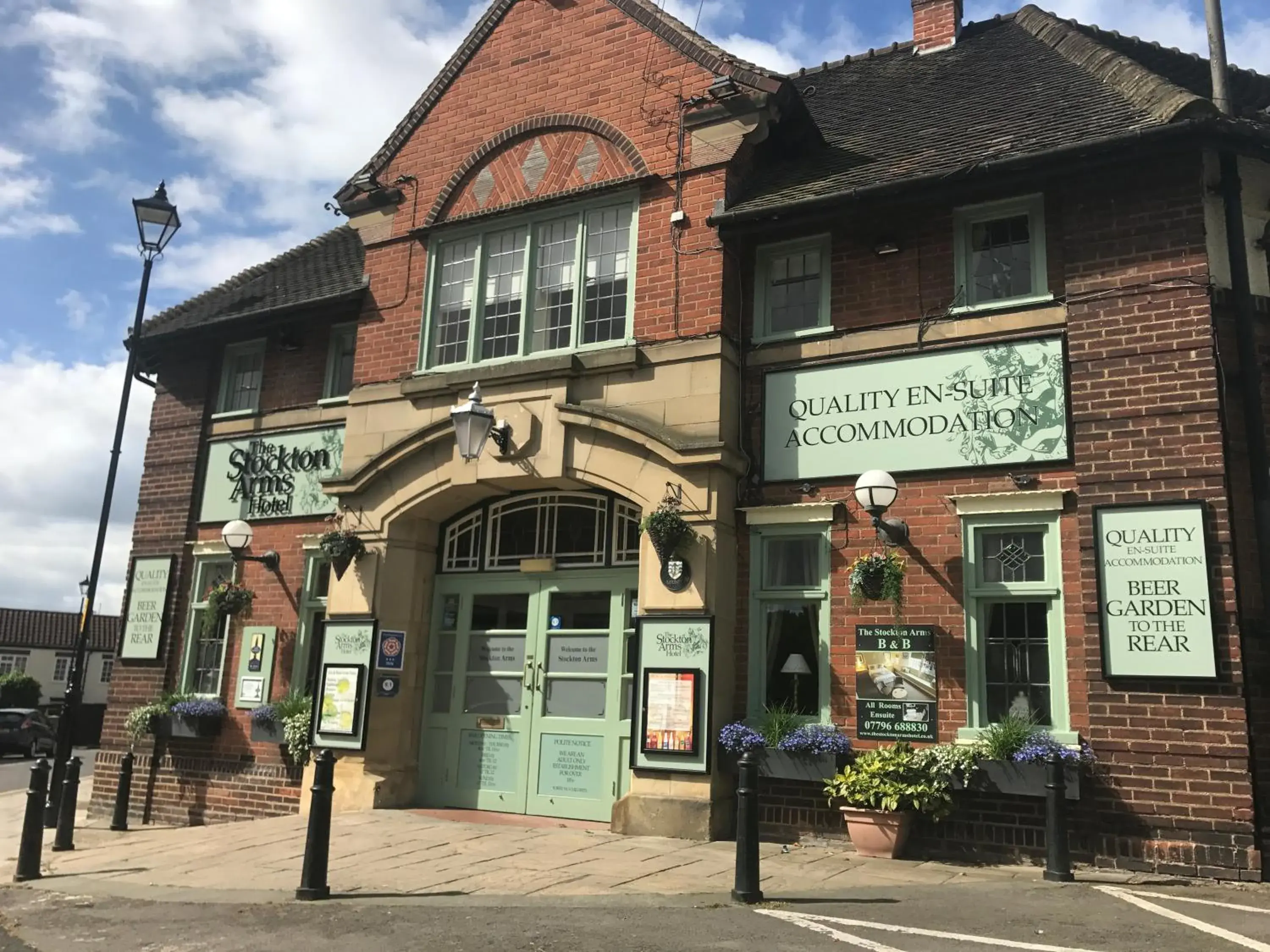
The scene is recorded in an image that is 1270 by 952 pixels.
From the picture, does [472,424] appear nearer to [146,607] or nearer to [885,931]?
[885,931]

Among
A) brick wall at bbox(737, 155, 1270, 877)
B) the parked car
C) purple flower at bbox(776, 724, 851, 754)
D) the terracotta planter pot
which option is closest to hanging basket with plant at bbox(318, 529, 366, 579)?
brick wall at bbox(737, 155, 1270, 877)

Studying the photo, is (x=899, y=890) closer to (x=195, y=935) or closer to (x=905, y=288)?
(x=195, y=935)

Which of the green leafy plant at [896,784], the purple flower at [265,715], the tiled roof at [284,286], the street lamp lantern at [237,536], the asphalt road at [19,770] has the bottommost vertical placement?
the asphalt road at [19,770]

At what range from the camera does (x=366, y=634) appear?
11.2 metres

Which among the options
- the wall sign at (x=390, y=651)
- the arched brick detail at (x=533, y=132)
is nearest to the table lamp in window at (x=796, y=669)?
the wall sign at (x=390, y=651)

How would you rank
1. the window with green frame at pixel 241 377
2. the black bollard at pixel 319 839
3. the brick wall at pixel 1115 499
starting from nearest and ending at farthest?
the black bollard at pixel 319 839 < the brick wall at pixel 1115 499 < the window with green frame at pixel 241 377

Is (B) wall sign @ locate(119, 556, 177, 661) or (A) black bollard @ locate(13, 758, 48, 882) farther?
(B) wall sign @ locate(119, 556, 177, 661)

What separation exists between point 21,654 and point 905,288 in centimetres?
5727

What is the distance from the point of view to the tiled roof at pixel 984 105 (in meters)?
9.12

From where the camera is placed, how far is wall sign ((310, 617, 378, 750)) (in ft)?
36.1

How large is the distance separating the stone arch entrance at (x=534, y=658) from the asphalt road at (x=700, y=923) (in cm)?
346

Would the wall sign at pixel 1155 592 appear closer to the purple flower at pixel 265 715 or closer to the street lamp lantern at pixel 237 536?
the purple flower at pixel 265 715

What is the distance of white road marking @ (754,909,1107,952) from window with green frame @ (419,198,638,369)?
6.18 m

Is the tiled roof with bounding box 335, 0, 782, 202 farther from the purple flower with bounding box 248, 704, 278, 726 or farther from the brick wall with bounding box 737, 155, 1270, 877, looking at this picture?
the purple flower with bounding box 248, 704, 278, 726
